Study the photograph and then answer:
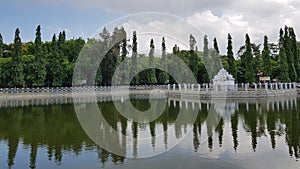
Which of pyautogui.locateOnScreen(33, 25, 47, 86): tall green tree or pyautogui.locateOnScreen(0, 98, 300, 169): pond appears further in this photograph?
pyautogui.locateOnScreen(33, 25, 47, 86): tall green tree

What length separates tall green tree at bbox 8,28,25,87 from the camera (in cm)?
3117

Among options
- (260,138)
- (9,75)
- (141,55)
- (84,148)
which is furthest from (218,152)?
(141,55)

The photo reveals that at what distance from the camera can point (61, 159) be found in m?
6.72

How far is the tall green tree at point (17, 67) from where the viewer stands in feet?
102

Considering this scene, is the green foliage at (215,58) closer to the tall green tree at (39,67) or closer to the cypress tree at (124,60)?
the cypress tree at (124,60)

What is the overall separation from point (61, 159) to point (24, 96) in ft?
77.0

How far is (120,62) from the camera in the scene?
38125 millimetres

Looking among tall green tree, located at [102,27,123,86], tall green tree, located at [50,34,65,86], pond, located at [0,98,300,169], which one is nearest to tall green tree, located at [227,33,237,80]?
tall green tree, located at [102,27,123,86]

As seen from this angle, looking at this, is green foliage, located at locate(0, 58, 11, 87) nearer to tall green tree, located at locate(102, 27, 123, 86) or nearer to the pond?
tall green tree, located at locate(102, 27, 123, 86)

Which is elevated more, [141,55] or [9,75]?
[141,55]

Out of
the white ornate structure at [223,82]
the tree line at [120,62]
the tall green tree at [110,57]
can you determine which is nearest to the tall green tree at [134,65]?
the tree line at [120,62]

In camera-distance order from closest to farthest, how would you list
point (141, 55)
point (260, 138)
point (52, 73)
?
Result: point (260, 138), point (52, 73), point (141, 55)

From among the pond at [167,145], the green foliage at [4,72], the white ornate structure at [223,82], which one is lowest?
the pond at [167,145]

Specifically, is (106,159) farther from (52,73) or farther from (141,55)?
(141,55)
